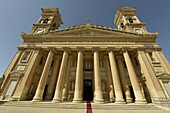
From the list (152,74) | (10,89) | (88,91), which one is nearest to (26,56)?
(10,89)

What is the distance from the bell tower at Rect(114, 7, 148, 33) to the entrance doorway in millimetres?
16116

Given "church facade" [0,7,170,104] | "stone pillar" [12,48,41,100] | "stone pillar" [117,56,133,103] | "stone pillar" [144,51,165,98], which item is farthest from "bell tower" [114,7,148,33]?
"stone pillar" [12,48,41,100]

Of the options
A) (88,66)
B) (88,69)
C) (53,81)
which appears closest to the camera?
(53,81)

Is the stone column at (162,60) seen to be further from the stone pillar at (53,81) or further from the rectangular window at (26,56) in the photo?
the rectangular window at (26,56)

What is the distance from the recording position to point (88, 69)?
16.4m

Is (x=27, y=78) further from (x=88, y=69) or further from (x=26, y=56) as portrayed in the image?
(x=88, y=69)

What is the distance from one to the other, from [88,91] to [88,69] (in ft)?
13.6

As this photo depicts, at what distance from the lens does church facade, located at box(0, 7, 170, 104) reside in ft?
37.1

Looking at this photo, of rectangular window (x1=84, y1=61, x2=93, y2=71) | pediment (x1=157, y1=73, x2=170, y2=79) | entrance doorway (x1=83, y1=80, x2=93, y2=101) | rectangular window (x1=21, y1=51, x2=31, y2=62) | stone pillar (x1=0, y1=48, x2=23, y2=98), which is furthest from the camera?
rectangular window (x1=84, y1=61, x2=93, y2=71)

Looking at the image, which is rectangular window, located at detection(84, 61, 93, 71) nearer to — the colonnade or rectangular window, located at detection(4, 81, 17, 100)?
the colonnade

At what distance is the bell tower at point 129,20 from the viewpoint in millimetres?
19845

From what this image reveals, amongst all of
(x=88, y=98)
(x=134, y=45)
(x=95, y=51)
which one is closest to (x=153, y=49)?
(x=134, y=45)

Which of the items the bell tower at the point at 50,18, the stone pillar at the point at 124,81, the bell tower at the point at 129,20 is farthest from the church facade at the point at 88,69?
the bell tower at the point at 50,18

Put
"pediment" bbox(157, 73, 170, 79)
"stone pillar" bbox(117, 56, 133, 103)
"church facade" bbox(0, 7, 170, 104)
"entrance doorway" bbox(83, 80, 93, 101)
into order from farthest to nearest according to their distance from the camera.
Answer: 1. "entrance doorway" bbox(83, 80, 93, 101)
2. "stone pillar" bbox(117, 56, 133, 103)
3. "pediment" bbox(157, 73, 170, 79)
4. "church facade" bbox(0, 7, 170, 104)
